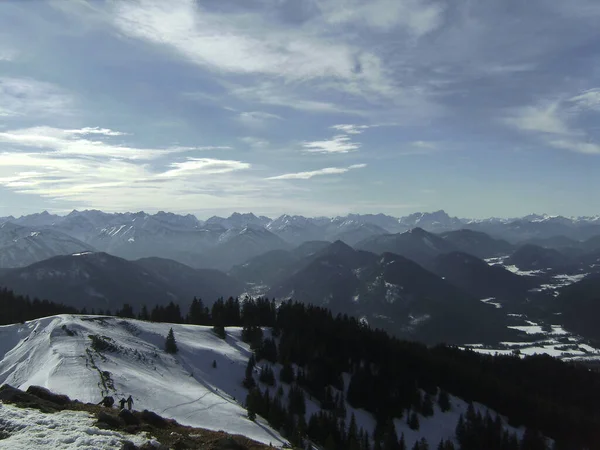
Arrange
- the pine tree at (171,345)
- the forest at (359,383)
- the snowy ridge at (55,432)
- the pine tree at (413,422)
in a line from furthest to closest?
1. the pine tree at (413,422)
2. the forest at (359,383)
3. the pine tree at (171,345)
4. the snowy ridge at (55,432)

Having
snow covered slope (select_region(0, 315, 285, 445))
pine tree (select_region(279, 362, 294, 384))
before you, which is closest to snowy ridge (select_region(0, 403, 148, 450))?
snow covered slope (select_region(0, 315, 285, 445))

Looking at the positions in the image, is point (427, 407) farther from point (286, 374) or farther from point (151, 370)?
point (151, 370)

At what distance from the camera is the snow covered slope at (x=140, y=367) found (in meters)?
60.6

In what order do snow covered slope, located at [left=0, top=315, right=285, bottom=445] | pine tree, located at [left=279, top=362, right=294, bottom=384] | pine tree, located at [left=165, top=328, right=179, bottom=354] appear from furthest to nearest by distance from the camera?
pine tree, located at [left=279, top=362, right=294, bottom=384]
pine tree, located at [left=165, top=328, right=179, bottom=354]
snow covered slope, located at [left=0, top=315, right=285, bottom=445]

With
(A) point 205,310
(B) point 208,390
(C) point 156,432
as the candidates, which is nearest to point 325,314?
(A) point 205,310

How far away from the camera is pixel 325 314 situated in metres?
173

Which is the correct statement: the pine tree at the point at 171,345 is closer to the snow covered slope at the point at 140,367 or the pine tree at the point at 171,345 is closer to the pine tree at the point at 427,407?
the snow covered slope at the point at 140,367

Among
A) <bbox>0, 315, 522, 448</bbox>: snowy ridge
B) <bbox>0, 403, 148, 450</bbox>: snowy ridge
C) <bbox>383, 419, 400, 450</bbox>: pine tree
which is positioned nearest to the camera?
<bbox>0, 403, 148, 450</bbox>: snowy ridge

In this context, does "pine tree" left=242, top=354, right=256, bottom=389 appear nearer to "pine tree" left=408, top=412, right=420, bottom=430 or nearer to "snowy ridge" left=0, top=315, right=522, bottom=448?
"snowy ridge" left=0, top=315, right=522, bottom=448

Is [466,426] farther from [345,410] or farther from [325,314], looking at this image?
[325,314]

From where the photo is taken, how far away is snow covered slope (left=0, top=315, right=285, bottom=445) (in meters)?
60.6

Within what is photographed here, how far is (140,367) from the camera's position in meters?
81.3

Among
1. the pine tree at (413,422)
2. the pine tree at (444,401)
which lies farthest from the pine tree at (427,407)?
the pine tree at (413,422)

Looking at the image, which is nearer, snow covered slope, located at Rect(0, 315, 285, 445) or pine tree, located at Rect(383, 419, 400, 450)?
snow covered slope, located at Rect(0, 315, 285, 445)
